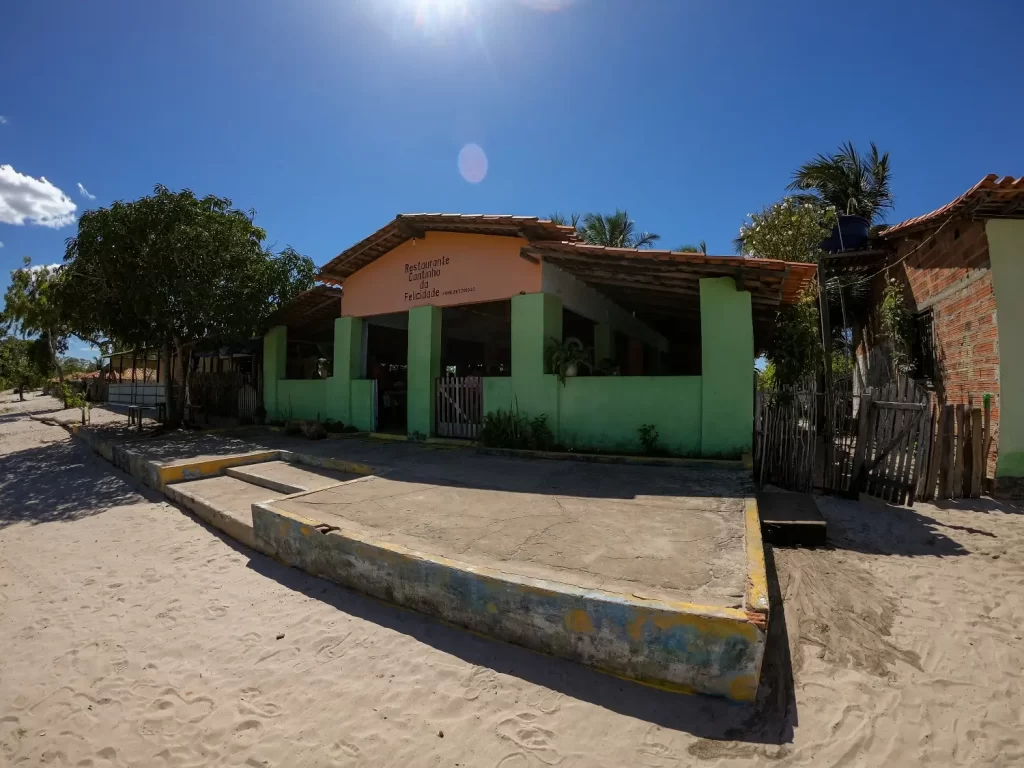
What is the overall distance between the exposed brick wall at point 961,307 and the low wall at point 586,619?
5.51 m

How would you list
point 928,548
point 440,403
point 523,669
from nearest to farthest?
point 523,669, point 928,548, point 440,403

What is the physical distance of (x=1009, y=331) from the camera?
6180 millimetres

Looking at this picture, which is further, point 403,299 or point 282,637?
point 403,299

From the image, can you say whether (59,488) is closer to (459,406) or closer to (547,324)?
(459,406)

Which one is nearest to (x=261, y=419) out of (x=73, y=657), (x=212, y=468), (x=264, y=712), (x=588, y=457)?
(x=212, y=468)

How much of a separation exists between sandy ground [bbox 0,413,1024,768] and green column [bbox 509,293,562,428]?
4645 millimetres

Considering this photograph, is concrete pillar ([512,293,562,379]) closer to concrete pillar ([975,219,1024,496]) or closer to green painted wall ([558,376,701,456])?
green painted wall ([558,376,701,456])

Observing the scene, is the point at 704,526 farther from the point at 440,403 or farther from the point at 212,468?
the point at 212,468

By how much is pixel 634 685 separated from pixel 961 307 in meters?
8.18

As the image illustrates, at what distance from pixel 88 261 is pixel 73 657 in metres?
11.4

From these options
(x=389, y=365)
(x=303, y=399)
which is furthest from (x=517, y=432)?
(x=389, y=365)

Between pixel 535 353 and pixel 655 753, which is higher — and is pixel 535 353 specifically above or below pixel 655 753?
above

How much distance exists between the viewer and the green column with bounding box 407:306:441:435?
391 inches

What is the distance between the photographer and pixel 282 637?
322 centimetres
